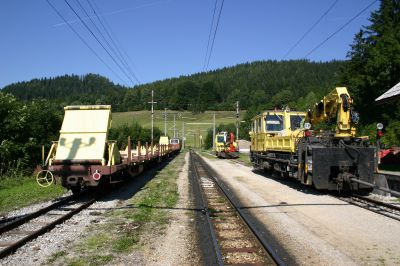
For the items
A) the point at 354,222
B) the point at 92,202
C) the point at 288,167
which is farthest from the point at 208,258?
the point at 288,167

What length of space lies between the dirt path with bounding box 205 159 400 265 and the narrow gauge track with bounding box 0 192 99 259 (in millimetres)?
4499

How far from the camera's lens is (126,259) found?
6582 mm

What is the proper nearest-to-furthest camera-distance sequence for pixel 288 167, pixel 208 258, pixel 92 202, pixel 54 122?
pixel 208 258
pixel 92 202
pixel 288 167
pixel 54 122

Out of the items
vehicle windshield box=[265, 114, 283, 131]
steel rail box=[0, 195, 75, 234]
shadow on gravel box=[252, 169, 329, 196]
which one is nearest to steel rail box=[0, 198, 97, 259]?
steel rail box=[0, 195, 75, 234]

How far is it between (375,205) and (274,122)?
28.1 feet

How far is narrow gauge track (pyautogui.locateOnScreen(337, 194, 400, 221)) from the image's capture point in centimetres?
1010

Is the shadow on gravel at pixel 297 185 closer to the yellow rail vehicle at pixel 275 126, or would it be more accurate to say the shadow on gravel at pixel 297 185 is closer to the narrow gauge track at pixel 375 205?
the narrow gauge track at pixel 375 205

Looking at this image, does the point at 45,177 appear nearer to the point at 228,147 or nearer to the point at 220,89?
the point at 228,147

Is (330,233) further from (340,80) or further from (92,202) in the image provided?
(340,80)

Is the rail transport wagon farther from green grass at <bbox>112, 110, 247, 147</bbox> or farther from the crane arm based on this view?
green grass at <bbox>112, 110, 247, 147</bbox>

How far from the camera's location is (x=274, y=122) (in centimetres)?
1942

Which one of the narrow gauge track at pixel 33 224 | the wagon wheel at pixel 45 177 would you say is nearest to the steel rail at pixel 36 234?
the narrow gauge track at pixel 33 224

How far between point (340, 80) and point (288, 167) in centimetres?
3471

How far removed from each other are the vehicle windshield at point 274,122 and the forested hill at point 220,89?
102 ft
